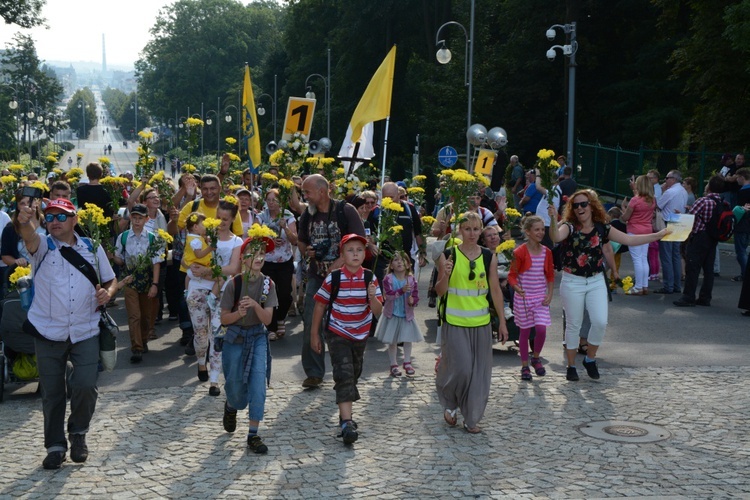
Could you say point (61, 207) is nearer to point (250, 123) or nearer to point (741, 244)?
point (250, 123)

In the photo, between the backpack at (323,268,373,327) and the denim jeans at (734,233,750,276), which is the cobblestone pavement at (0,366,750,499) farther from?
the denim jeans at (734,233,750,276)

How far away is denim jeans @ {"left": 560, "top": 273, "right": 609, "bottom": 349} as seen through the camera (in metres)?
9.00

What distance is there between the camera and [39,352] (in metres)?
6.67

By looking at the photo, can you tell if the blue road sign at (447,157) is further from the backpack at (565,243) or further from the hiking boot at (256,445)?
the hiking boot at (256,445)

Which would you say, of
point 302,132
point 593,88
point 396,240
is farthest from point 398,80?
point 396,240

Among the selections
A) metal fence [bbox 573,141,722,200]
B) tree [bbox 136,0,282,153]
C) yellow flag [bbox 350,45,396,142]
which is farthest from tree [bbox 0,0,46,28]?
tree [bbox 136,0,282,153]

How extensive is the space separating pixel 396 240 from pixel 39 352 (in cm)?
A: 380

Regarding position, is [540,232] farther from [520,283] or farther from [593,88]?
[593,88]

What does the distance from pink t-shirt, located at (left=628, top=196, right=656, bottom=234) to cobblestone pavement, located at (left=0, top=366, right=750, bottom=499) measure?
5.49 metres

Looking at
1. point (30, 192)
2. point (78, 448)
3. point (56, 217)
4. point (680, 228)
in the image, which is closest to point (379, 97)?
point (680, 228)

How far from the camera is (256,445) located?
6871mm

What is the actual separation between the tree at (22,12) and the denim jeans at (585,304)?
4684 cm

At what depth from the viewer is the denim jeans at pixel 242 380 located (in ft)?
23.2

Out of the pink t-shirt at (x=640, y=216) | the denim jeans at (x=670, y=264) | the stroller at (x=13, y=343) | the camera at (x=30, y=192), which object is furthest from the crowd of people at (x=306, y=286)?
the denim jeans at (x=670, y=264)
